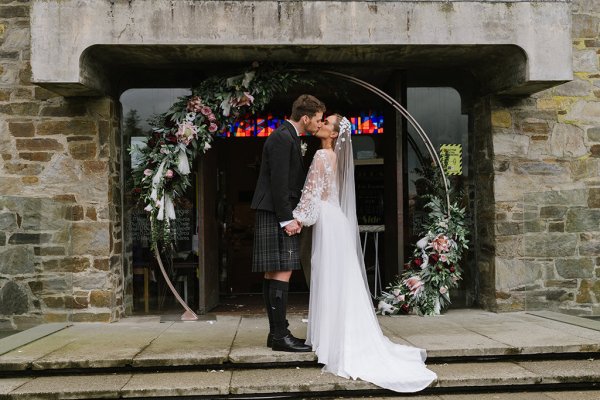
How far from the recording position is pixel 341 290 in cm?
487

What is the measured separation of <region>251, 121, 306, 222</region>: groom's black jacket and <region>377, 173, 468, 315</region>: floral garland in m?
2.29

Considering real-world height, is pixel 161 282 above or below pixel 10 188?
below

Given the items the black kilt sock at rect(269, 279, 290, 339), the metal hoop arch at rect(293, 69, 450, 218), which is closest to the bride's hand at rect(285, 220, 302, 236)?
the black kilt sock at rect(269, 279, 290, 339)

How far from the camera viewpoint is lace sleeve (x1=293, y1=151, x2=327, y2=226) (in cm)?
500

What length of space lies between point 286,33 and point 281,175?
1876 mm

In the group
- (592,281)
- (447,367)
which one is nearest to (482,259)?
(592,281)

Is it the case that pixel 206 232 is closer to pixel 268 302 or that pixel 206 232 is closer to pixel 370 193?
pixel 268 302

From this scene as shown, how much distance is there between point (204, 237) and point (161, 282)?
0.97m

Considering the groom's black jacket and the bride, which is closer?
the bride

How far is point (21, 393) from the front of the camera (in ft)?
14.0

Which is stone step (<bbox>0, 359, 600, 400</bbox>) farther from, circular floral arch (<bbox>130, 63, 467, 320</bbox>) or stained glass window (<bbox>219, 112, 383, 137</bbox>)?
stained glass window (<bbox>219, 112, 383, 137</bbox>)

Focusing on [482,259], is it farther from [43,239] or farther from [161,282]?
[43,239]

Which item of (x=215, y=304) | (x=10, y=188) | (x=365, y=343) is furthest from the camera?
(x=215, y=304)

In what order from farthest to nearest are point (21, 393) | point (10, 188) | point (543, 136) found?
1. point (543, 136)
2. point (10, 188)
3. point (21, 393)
